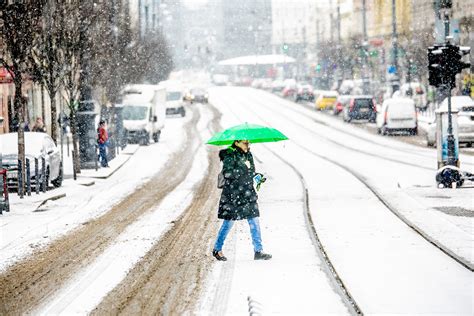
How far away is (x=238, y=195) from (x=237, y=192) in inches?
1.7

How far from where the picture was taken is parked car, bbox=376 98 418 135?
4781 cm

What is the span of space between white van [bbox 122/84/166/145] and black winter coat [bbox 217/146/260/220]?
3366 cm

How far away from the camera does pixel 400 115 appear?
48312mm

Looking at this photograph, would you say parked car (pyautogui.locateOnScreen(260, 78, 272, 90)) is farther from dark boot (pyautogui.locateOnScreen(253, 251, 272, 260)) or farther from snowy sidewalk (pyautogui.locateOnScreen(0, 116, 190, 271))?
dark boot (pyautogui.locateOnScreen(253, 251, 272, 260))

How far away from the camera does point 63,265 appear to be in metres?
13.6

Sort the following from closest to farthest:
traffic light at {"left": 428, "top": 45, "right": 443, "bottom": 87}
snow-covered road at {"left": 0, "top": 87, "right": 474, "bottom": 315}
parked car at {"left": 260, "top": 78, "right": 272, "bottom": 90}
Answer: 1. snow-covered road at {"left": 0, "top": 87, "right": 474, "bottom": 315}
2. traffic light at {"left": 428, "top": 45, "right": 443, "bottom": 87}
3. parked car at {"left": 260, "top": 78, "right": 272, "bottom": 90}

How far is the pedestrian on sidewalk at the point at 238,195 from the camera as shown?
13219mm

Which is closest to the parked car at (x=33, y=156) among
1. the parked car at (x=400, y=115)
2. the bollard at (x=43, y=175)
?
the bollard at (x=43, y=175)

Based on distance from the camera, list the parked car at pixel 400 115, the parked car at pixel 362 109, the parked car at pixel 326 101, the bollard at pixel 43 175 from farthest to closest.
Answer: the parked car at pixel 326 101, the parked car at pixel 362 109, the parked car at pixel 400 115, the bollard at pixel 43 175

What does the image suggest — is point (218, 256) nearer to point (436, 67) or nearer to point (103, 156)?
point (436, 67)

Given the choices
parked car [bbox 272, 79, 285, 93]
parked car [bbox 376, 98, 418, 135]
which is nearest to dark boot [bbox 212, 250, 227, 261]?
parked car [bbox 376, 98, 418, 135]

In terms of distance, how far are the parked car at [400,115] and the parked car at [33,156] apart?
23211mm

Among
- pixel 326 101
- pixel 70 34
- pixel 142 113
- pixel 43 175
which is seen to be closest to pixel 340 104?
pixel 326 101

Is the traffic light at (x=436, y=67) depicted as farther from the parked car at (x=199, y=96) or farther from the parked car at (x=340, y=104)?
the parked car at (x=199, y=96)
